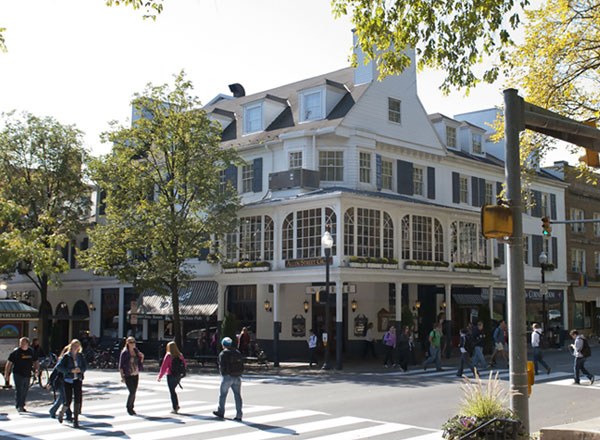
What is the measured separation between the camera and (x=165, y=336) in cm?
3812

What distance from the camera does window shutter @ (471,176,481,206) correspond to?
3875cm

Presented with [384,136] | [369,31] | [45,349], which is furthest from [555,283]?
[369,31]

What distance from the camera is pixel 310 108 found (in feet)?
110

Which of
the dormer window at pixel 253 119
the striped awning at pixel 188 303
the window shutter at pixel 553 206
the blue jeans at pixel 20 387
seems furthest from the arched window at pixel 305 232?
the window shutter at pixel 553 206

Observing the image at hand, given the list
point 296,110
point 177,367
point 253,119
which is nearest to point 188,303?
point 253,119

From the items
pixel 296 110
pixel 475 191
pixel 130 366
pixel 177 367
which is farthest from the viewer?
pixel 475 191

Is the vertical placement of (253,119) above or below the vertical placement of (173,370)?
above

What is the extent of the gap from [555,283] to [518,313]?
3849 centimetres

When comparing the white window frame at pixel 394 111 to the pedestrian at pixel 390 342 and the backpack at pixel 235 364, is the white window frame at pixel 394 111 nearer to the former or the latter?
the pedestrian at pixel 390 342

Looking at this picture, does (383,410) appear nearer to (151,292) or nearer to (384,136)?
(384,136)

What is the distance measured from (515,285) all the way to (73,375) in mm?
9643

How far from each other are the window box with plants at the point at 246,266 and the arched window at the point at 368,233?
4.34m

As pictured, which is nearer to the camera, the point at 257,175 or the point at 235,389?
the point at 235,389

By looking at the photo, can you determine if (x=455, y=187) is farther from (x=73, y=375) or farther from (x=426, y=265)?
(x=73, y=375)
